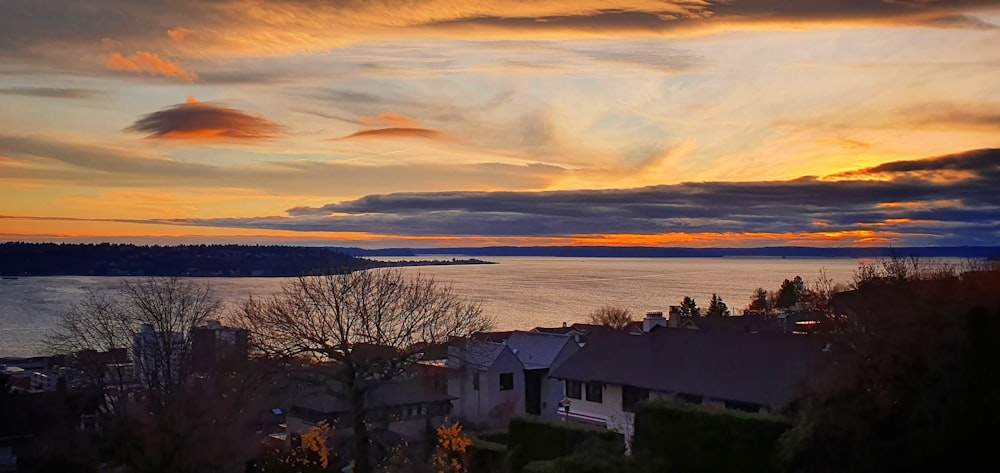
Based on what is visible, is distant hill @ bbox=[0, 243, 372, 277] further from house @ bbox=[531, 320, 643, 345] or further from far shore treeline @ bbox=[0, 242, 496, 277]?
house @ bbox=[531, 320, 643, 345]

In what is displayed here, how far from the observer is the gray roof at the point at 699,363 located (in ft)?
86.3

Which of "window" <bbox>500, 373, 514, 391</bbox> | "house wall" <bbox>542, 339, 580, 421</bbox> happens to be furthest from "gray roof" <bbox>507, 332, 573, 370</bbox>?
"window" <bbox>500, 373, 514, 391</bbox>

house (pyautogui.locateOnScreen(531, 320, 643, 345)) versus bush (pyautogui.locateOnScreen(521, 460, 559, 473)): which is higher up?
bush (pyautogui.locateOnScreen(521, 460, 559, 473))

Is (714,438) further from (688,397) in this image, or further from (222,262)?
(222,262)

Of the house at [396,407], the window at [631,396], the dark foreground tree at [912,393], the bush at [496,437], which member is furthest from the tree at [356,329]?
the dark foreground tree at [912,393]

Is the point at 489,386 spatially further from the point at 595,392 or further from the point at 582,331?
the point at 582,331

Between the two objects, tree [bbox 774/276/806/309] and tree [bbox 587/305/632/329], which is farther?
tree [bbox 774/276/806/309]

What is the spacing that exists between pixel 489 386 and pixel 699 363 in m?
14.2

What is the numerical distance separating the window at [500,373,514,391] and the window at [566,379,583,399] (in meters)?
8.27

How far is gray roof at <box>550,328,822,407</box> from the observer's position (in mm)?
26297

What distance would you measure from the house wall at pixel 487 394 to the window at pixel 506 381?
0.52 feet

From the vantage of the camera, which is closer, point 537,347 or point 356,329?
point 356,329

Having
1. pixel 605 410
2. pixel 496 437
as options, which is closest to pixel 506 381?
pixel 605 410

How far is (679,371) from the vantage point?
29.4 meters
